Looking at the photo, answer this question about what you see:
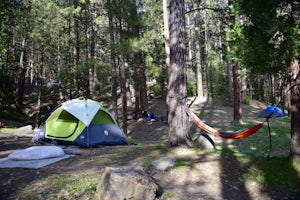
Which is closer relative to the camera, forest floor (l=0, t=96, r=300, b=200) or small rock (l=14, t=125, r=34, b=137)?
forest floor (l=0, t=96, r=300, b=200)

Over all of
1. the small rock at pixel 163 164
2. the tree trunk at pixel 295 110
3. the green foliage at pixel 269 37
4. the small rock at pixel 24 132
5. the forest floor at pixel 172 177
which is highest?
the green foliage at pixel 269 37

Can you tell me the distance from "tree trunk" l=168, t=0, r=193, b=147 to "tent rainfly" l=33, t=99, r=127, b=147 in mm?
3021

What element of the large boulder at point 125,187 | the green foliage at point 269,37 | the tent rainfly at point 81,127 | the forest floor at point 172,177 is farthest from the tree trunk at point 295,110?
the tent rainfly at point 81,127

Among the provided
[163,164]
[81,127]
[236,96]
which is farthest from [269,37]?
[236,96]

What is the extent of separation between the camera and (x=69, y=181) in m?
5.10

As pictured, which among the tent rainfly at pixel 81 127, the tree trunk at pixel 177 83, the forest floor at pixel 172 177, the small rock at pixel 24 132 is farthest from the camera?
the small rock at pixel 24 132

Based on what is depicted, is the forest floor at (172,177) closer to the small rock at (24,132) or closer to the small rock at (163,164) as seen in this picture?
the small rock at (163,164)

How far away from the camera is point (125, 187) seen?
169 inches

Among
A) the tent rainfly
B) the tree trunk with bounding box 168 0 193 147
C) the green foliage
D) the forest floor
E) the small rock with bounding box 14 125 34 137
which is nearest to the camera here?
the forest floor

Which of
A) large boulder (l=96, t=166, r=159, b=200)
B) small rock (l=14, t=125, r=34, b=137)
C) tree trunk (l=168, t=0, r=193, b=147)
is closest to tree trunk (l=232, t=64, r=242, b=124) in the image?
tree trunk (l=168, t=0, r=193, b=147)

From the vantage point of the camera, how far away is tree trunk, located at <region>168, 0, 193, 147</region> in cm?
658

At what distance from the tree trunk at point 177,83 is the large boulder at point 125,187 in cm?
223

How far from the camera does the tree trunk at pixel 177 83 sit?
259 inches

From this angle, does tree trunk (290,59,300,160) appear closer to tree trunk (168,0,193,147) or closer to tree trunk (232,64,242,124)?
tree trunk (168,0,193,147)
